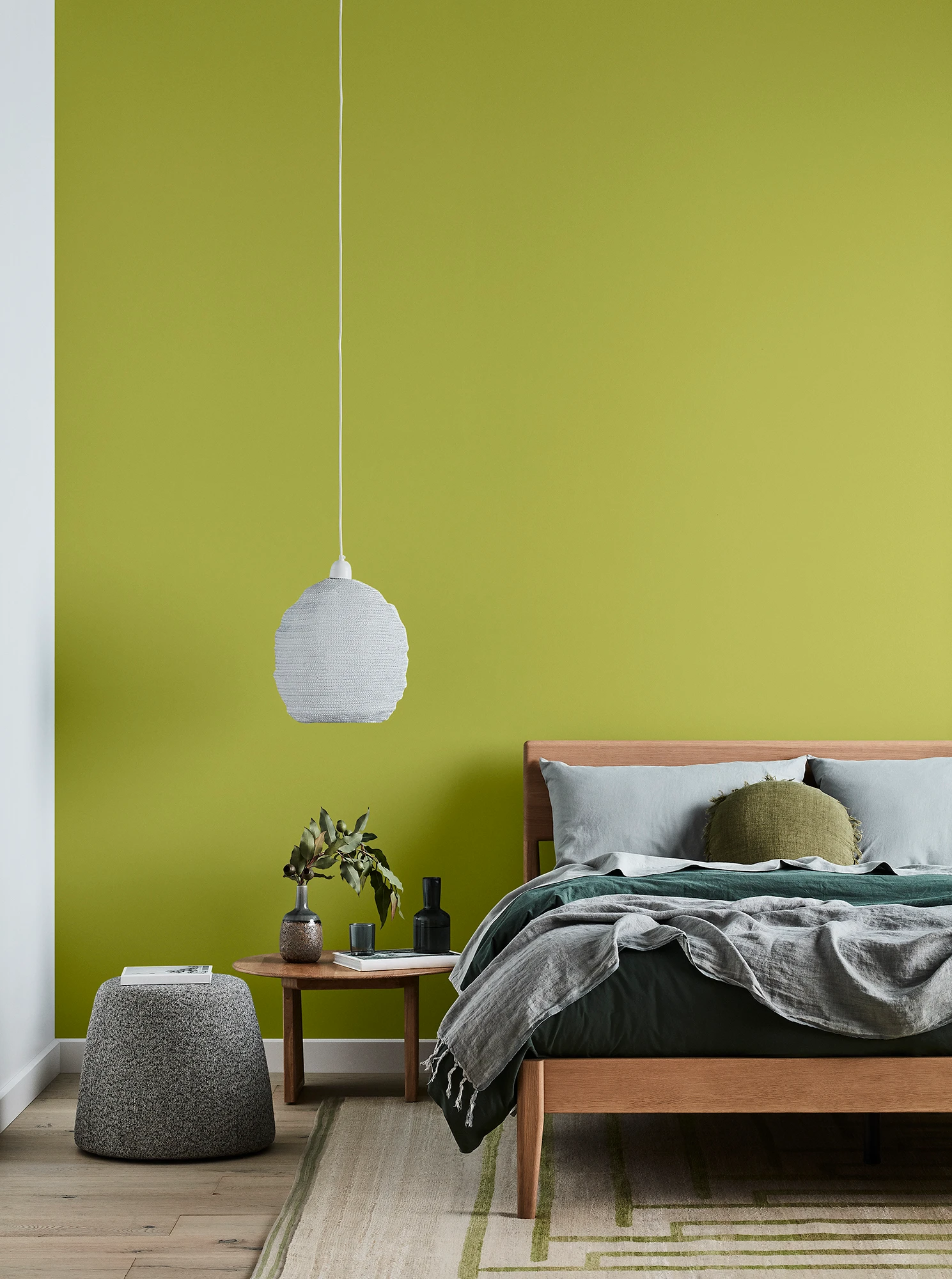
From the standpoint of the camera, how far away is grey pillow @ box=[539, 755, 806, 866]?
3.58m

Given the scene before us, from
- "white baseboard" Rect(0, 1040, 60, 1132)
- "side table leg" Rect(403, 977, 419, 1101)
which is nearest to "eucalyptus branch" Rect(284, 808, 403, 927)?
"side table leg" Rect(403, 977, 419, 1101)

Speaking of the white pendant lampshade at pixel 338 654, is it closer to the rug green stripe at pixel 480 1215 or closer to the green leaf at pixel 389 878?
the green leaf at pixel 389 878

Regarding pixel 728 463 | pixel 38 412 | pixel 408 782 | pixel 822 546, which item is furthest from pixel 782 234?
pixel 38 412

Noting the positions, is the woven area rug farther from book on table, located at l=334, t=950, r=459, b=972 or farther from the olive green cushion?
the olive green cushion

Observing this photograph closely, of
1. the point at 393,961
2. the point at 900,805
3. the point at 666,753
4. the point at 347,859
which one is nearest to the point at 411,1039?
the point at 393,961

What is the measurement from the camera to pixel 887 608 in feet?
13.1

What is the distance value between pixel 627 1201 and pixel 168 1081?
1.13 m

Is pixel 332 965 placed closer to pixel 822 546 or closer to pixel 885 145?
pixel 822 546

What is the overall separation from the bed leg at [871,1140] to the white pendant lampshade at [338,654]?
1651 millimetres

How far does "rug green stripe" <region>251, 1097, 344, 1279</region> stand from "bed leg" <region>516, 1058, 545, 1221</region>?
477 mm

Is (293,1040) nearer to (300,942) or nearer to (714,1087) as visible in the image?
(300,942)

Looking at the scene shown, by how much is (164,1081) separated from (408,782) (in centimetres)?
126

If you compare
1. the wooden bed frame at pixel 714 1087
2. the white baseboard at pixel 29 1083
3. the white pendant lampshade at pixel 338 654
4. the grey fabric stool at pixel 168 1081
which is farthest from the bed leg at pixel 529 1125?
the white baseboard at pixel 29 1083

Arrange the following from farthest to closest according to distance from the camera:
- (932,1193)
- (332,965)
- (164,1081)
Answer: (332,965), (164,1081), (932,1193)
